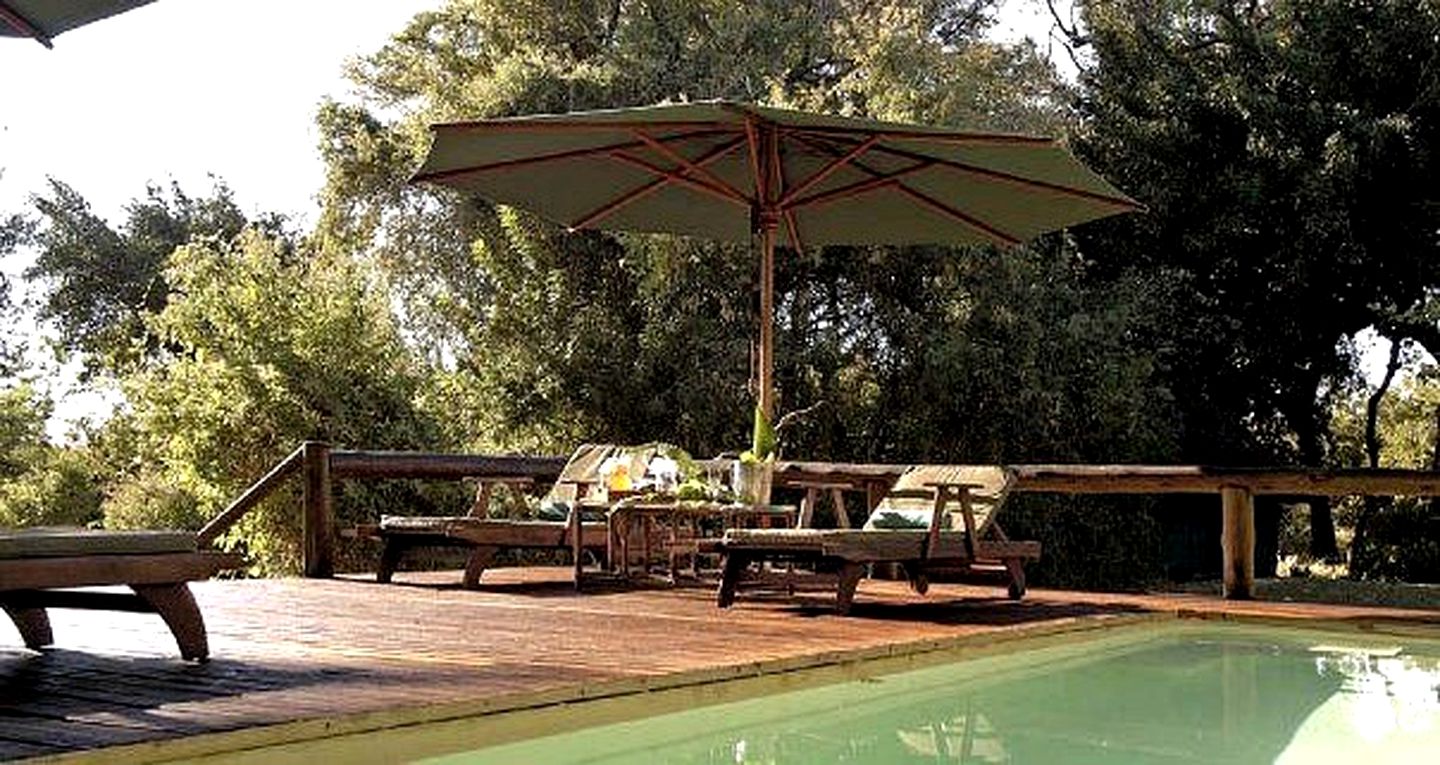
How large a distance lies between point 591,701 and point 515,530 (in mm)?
2767

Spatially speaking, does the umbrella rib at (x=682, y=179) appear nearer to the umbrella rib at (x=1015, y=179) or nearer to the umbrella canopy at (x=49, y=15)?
the umbrella rib at (x=1015, y=179)

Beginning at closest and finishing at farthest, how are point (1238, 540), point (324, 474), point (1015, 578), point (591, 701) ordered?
point (591, 701)
point (1015, 578)
point (1238, 540)
point (324, 474)

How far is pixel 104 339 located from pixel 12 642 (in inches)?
726

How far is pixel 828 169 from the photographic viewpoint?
22.0 feet

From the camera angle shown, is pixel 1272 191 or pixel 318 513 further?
pixel 1272 191

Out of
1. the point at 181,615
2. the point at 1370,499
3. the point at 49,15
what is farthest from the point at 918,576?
the point at 1370,499

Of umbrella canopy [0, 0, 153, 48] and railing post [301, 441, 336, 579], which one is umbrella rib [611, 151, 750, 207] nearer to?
railing post [301, 441, 336, 579]

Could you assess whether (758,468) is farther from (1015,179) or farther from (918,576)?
(1015,179)

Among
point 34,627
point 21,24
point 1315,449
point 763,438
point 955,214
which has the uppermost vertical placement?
point 955,214

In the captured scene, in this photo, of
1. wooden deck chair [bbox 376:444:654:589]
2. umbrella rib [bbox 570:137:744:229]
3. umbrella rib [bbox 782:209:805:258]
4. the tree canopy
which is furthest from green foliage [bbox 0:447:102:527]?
umbrella rib [bbox 782:209:805:258]

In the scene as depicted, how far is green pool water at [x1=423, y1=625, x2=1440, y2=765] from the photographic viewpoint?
3.93 meters

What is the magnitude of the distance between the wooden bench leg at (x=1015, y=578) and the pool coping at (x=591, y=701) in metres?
0.66

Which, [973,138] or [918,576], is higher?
[973,138]

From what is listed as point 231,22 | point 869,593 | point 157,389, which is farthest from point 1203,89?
point 231,22
